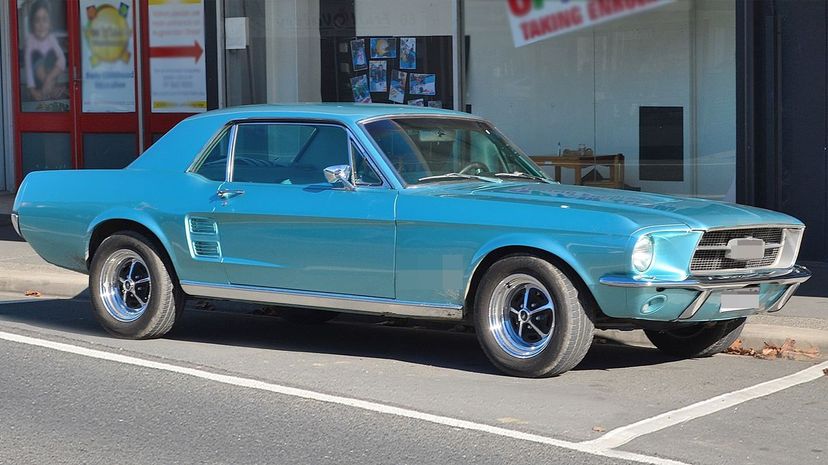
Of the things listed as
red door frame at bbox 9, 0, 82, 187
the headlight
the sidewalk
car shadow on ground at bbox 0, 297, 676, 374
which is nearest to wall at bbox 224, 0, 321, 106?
red door frame at bbox 9, 0, 82, 187

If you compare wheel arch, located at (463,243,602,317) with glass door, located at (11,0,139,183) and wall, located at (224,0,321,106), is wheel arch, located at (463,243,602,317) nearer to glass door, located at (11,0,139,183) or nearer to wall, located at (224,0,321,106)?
wall, located at (224,0,321,106)

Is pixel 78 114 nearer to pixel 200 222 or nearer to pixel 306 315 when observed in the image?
pixel 306 315

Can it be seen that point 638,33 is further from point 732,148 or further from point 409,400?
point 409,400

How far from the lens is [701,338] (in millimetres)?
7957

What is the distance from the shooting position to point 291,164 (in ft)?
26.5

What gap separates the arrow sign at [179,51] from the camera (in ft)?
50.2

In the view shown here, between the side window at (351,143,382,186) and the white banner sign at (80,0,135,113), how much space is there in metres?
8.97

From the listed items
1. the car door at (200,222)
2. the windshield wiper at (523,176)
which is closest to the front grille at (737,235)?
the windshield wiper at (523,176)

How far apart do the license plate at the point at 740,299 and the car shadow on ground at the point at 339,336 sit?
3.18 feet

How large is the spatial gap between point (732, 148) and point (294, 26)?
17.5ft

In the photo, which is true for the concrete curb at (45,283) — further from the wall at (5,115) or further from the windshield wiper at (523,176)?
the wall at (5,115)

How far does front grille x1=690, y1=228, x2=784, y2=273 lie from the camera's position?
6.97m

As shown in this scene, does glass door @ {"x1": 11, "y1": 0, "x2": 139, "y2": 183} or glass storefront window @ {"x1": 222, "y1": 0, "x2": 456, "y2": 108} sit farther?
glass door @ {"x1": 11, "y1": 0, "x2": 139, "y2": 183}

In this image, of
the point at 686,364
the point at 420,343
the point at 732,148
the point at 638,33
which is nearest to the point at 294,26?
the point at 638,33
